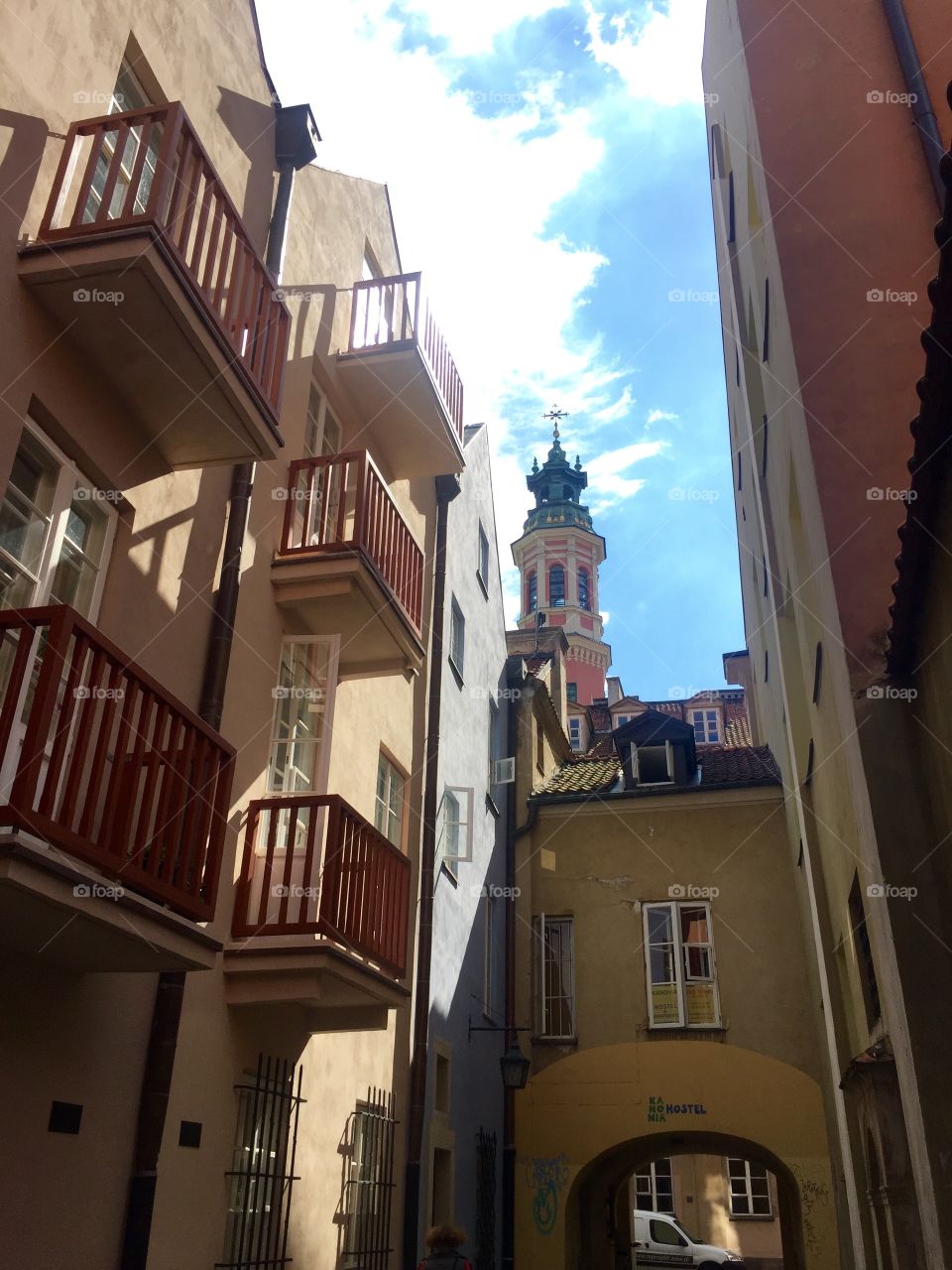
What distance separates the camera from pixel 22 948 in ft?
18.2

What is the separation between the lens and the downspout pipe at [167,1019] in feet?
20.8

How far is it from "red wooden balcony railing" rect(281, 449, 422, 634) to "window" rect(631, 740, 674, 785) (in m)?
Answer: 8.62

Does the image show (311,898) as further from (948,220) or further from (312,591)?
(948,220)

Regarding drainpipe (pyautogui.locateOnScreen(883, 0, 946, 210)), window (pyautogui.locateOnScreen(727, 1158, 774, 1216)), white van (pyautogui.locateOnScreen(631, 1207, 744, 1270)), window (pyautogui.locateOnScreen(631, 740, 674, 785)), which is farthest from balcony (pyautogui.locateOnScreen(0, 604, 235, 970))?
window (pyautogui.locateOnScreen(727, 1158, 774, 1216))

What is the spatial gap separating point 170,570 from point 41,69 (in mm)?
3317

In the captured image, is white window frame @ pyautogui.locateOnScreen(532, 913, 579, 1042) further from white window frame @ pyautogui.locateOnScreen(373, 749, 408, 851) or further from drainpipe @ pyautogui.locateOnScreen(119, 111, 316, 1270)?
drainpipe @ pyautogui.locateOnScreen(119, 111, 316, 1270)

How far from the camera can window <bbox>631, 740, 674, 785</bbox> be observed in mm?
18453

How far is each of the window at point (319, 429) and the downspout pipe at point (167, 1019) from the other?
6.39 ft

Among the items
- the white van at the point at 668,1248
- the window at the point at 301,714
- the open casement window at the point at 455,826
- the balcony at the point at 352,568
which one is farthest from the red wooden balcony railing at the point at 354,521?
the white van at the point at 668,1248

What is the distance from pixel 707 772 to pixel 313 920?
12.3m

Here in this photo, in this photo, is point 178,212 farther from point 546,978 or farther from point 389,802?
point 546,978

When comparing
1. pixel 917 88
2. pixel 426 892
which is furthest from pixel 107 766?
pixel 917 88

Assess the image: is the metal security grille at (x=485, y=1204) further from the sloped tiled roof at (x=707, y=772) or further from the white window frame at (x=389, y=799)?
the sloped tiled roof at (x=707, y=772)

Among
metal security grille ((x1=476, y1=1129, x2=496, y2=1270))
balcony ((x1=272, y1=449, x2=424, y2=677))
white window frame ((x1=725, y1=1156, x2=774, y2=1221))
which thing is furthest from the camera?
white window frame ((x1=725, y1=1156, x2=774, y2=1221))
